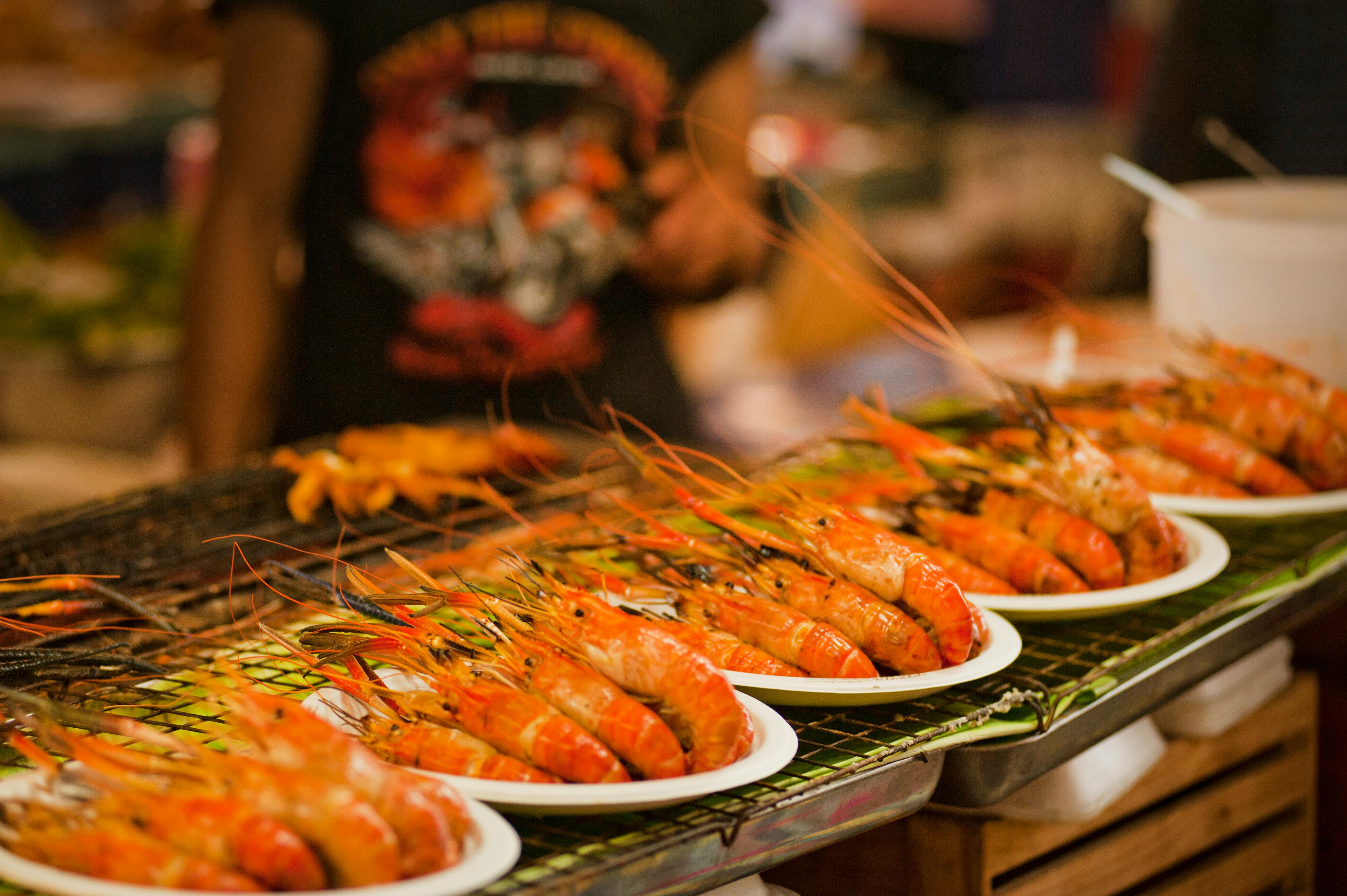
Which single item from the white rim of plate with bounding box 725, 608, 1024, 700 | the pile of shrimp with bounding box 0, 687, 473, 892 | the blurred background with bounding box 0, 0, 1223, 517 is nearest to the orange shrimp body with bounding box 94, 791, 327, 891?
the pile of shrimp with bounding box 0, 687, 473, 892

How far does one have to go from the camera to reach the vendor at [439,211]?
3.11 metres

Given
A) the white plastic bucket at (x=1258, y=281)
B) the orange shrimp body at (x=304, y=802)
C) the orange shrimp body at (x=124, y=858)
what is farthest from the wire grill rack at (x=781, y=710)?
the white plastic bucket at (x=1258, y=281)

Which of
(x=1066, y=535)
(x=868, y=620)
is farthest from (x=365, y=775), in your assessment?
(x=1066, y=535)

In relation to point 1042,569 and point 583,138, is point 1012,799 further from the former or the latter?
point 583,138

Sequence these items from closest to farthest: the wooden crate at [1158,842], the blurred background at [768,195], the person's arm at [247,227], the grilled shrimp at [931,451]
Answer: the wooden crate at [1158,842] < the grilled shrimp at [931,451] < the person's arm at [247,227] < the blurred background at [768,195]

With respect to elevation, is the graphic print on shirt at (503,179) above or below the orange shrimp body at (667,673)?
above

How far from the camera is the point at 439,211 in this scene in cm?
318

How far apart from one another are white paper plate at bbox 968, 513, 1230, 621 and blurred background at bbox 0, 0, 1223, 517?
72 cm

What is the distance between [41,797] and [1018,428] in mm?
1636

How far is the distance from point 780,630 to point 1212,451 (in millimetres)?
1083

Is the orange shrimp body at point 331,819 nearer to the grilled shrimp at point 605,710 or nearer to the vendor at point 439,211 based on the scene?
the grilled shrimp at point 605,710

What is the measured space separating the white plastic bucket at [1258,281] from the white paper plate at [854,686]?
4.37 ft

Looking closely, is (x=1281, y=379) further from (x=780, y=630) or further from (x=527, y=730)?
(x=527, y=730)

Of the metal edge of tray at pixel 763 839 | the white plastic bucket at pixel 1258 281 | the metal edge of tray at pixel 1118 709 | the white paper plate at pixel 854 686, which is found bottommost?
the metal edge of tray at pixel 1118 709
